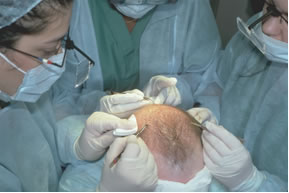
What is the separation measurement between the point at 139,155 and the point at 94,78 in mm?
922

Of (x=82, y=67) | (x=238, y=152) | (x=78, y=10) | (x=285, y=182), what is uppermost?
(x=78, y=10)

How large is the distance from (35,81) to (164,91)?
0.70 m

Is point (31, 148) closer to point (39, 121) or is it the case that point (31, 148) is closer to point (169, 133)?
point (39, 121)

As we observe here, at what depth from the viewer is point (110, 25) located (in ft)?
6.12

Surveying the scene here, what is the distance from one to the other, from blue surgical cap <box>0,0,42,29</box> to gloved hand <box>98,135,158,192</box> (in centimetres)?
61

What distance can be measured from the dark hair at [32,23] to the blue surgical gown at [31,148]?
0.39 metres

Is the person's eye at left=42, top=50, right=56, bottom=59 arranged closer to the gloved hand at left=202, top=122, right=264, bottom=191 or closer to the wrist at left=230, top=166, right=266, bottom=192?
the gloved hand at left=202, top=122, right=264, bottom=191

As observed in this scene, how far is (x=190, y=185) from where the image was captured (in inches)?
48.0

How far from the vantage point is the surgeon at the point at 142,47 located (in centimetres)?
178

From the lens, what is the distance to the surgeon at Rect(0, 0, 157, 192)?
115 cm

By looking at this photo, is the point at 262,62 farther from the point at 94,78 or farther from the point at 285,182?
the point at 94,78

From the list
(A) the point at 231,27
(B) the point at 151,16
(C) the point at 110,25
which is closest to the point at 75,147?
(C) the point at 110,25

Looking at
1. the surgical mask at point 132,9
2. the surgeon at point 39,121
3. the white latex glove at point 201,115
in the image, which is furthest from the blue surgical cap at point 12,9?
the white latex glove at point 201,115

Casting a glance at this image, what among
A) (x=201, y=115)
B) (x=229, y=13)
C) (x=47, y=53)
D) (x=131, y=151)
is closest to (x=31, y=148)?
(x=47, y=53)
